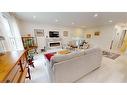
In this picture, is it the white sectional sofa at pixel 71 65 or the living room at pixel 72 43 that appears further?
the living room at pixel 72 43

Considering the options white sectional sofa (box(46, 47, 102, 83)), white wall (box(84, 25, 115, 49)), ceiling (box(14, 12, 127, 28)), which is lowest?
white sectional sofa (box(46, 47, 102, 83))

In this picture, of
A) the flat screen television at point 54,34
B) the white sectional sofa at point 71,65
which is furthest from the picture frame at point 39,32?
the white sectional sofa at point 71,65

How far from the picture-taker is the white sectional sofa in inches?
59.0

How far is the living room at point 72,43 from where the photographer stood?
1857 mm

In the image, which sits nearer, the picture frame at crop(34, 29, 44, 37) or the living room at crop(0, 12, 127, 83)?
the living room at crop(0, 12, 127, 83)

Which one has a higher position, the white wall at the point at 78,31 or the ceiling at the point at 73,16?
the ceiling at the point at 73,16

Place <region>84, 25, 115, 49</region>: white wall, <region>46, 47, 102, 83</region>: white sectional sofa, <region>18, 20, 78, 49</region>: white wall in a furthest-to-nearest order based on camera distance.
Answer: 1. <region>84, 25, 115, 49</region>: white wall
2. <region>18, 20, 78, 49</region>: white wall
3. <region>46, 47, 102, 83</region>: white sectional sofa

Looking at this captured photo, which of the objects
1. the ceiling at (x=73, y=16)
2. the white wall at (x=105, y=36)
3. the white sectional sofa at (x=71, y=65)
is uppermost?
the ceiling at (x=73, y=16)

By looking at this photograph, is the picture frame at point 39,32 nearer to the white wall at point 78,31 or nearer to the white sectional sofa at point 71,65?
the white wall at point 78,31

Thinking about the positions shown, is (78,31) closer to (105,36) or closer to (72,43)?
(72,43)

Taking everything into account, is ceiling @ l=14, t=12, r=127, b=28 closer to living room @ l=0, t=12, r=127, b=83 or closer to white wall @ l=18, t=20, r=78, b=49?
living room @ l=0, t=12, r=127, b=83

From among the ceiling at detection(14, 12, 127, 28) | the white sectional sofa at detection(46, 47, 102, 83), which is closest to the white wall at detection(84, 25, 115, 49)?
the ceiling at detection(14, 12, 127, 28)

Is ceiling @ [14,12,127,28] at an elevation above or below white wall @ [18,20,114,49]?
above
